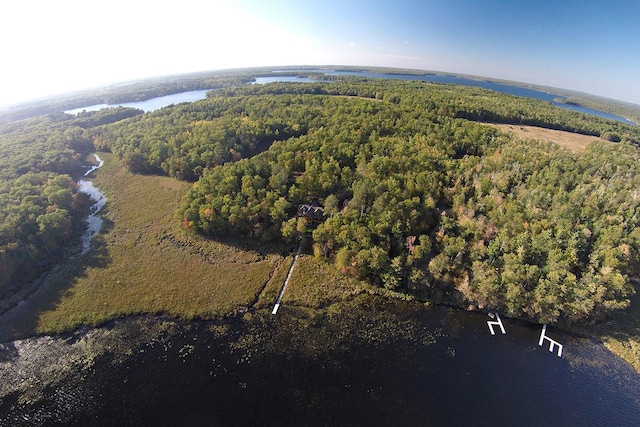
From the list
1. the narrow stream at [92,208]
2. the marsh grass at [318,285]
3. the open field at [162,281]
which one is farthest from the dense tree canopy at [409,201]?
the open field at [162,281]

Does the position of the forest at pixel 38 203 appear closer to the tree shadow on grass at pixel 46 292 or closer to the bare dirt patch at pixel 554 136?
the tree shadow on grass at pixel 46 292

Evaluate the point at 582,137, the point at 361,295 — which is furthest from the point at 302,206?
the point at 582,137

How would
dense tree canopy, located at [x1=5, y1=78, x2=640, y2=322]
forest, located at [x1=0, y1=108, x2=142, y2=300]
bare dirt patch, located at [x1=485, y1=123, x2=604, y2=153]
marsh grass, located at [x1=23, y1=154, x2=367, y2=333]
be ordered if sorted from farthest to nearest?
bare dirt patch, located at [x1=485, y1=123, x2=604, y2=153], forest, located at [x1=0, y1=108, x2=142, y2=300], marsh grass, located at [x1=23, y1=154, x2=367, y2=333], dense tree canopy, located at [x1=5, y1=78, x2=640, y2=322]

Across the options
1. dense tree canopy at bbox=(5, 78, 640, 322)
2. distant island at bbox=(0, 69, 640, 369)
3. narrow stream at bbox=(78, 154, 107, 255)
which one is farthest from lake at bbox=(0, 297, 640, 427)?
narrow stream at bbox=(78, 154, 107, 255)

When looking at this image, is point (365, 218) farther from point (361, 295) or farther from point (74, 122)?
point (74, 122)

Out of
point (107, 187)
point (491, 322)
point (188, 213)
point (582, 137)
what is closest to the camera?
point (491, 322)

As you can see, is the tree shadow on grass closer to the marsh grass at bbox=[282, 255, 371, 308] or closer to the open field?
the open field
